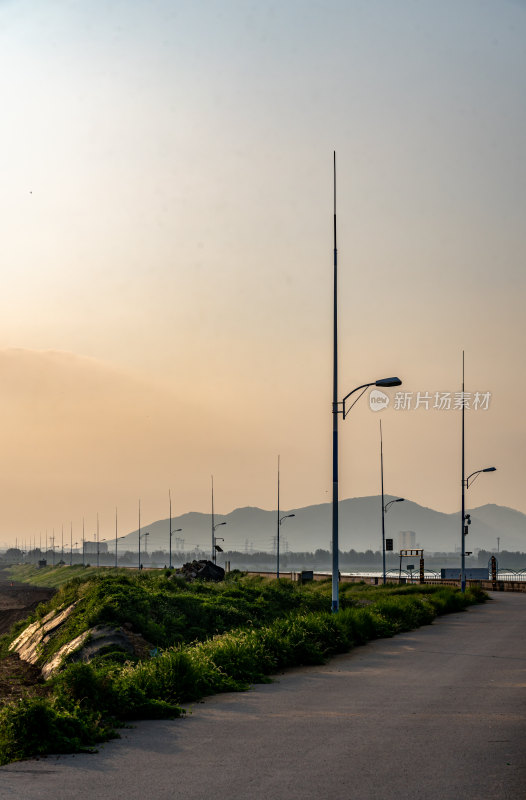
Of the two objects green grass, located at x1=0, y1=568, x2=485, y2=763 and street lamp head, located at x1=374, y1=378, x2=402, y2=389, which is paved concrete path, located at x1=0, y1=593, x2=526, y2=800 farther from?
street lamp head, located at x1=374, y1=378, x2=402, y2=389

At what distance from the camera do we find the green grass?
9.26 meters

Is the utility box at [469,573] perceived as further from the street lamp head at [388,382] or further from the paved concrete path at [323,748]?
the paved concrete path at [323,748]

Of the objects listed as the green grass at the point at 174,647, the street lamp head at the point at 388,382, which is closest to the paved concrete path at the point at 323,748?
the green grass at the point at 174,647

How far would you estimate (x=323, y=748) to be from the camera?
9211 mm

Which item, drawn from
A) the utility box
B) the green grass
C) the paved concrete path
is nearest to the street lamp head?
the green grass

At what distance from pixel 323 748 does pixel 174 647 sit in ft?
21.1

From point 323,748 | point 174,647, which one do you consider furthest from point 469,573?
point 323,748

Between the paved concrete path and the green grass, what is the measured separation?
1.31ft

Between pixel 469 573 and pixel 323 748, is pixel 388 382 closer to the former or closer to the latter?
pixel 323 748

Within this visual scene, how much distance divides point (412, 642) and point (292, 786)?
13.1m

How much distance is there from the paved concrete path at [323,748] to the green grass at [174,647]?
0.40m

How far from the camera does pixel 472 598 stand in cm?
3653

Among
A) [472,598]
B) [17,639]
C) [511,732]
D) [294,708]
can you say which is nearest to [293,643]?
[294,708]

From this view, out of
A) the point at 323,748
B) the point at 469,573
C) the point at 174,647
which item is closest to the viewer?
the point at 323,748
